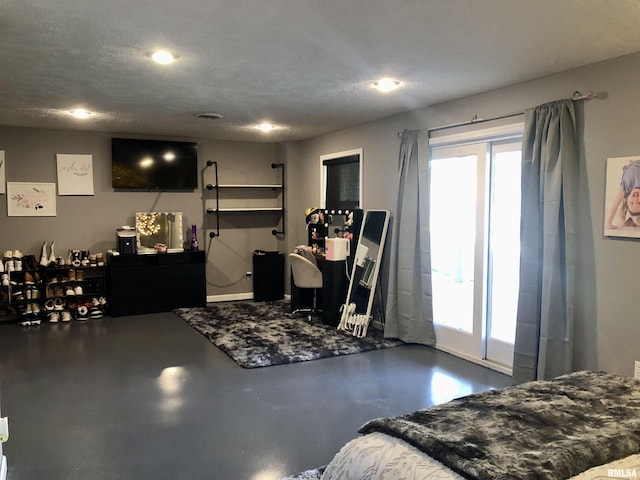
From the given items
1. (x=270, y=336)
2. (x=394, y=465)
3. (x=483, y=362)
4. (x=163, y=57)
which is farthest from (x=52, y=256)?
(x=394, y=465)

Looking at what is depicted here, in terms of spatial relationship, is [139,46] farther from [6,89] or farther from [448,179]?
[448,179]

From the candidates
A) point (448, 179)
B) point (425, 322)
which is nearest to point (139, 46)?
point (448, 179)

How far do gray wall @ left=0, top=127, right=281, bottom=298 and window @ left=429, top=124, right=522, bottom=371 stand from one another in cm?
348

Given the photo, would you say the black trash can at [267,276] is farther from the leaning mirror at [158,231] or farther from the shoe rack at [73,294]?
the shoe rack at [73,294]

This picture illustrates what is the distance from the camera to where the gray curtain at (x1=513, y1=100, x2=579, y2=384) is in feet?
11.4

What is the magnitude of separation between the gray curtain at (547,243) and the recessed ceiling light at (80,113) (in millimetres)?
4271

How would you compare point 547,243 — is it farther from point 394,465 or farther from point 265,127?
point 265,127

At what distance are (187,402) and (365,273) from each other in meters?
2.63

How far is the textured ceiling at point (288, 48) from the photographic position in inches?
97.5

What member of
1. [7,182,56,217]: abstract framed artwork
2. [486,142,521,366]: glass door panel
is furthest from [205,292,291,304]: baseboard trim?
[486,142,521,366]: glass door panel

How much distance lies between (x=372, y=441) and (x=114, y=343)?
4.05m

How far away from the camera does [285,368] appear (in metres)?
4.34

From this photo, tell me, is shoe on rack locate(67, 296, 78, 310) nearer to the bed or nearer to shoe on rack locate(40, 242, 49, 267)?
shoe on rack locate(40, 242, 49, 267)

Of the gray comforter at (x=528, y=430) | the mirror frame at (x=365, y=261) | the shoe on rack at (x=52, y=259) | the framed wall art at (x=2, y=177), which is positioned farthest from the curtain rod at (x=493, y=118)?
the framed wall art at (x=2, y=177)
